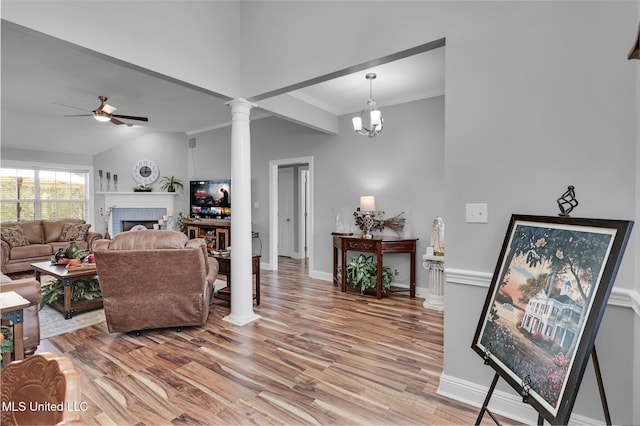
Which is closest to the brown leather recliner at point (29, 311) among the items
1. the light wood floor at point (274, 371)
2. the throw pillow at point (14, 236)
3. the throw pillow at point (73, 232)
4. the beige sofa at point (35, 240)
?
the light wood floor at point (274, 371)

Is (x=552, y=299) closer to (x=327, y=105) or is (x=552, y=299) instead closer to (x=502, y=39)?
(x=502, y=39)

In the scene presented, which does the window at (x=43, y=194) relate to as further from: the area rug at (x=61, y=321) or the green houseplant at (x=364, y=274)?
the green houseplant at (x=364, y=274)

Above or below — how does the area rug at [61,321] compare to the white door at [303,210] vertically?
below

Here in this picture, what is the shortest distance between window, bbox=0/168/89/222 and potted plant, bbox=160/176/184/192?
2.11 metres

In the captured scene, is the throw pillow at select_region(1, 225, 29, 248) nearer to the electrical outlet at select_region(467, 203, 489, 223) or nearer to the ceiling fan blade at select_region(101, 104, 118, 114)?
the ceiling fan blade at select_region(101, 104, 118, 114)

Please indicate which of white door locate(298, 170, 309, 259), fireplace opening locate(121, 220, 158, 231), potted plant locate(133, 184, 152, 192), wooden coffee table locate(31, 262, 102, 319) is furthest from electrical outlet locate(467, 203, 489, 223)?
potted plant locate(133, 184, 152, 192)

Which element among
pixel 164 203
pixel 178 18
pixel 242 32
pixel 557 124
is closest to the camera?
pixel 557 124

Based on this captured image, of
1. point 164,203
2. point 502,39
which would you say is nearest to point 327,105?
point 502,39

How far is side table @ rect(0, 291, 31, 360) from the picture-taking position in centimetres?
190

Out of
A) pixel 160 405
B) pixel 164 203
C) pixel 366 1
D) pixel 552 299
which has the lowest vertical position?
pixel 160 405

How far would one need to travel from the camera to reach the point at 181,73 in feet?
9.16

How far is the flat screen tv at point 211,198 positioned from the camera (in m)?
6.32

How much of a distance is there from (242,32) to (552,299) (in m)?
3.47

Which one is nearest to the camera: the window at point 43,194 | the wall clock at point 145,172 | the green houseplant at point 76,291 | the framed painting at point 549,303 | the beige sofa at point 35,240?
the framed painting at point 549,303
